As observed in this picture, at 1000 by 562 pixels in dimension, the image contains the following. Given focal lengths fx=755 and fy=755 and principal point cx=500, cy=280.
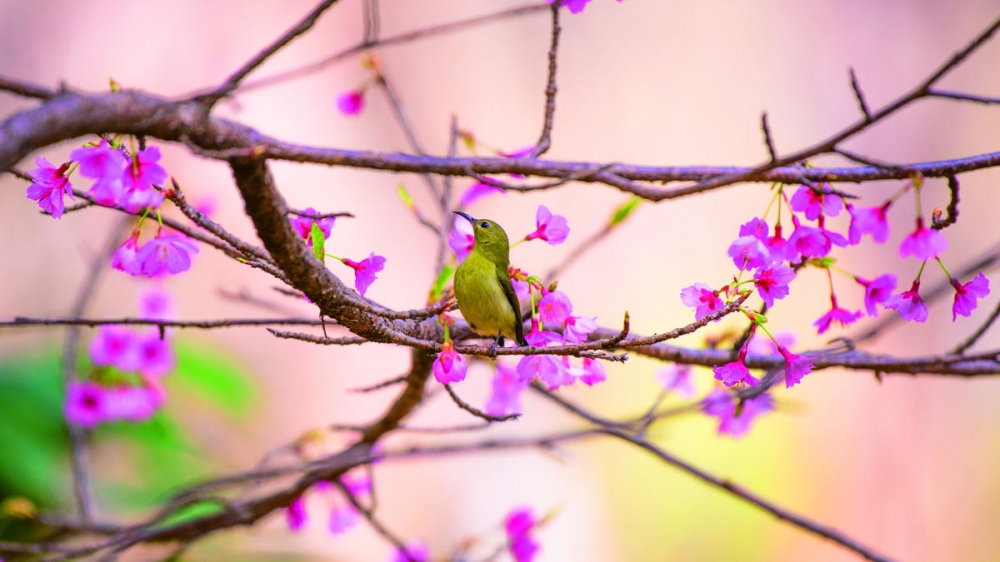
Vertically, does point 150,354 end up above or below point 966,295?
above

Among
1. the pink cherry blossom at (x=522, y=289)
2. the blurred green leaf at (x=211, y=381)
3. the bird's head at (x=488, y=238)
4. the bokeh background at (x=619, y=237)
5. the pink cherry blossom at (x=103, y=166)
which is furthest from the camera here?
the bokeh background at (x=619, y=237)

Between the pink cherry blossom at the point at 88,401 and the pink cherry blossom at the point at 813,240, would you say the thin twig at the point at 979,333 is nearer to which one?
the pink cherry blossom at the point at 813,240

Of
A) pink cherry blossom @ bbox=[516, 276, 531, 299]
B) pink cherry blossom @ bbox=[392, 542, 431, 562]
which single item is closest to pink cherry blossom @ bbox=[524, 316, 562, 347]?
pink cherry blossom @ bbox=[516, 276, 531, 299]

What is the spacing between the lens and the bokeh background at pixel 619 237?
2562 mm

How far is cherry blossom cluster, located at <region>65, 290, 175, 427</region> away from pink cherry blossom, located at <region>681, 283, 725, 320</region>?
101 centimetres

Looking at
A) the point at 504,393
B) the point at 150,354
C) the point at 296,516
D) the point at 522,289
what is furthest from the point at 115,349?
the point at 522,289

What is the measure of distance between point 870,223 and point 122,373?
1.32m

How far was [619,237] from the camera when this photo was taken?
2.68m

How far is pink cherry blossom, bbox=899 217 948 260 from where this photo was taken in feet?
2.18

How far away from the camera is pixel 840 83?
2.75 m

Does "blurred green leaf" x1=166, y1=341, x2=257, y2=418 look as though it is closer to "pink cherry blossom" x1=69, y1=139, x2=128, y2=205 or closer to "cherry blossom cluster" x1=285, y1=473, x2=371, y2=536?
"cherry blossom cluster" x1=285, y1=473, x2=371, y2=536

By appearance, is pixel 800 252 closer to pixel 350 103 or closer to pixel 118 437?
pixel 350 103

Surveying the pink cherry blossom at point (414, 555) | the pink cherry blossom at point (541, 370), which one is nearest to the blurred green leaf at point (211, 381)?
the pink cherry blossom at point (414, 555)

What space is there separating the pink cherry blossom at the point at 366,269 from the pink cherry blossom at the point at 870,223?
44 cm
